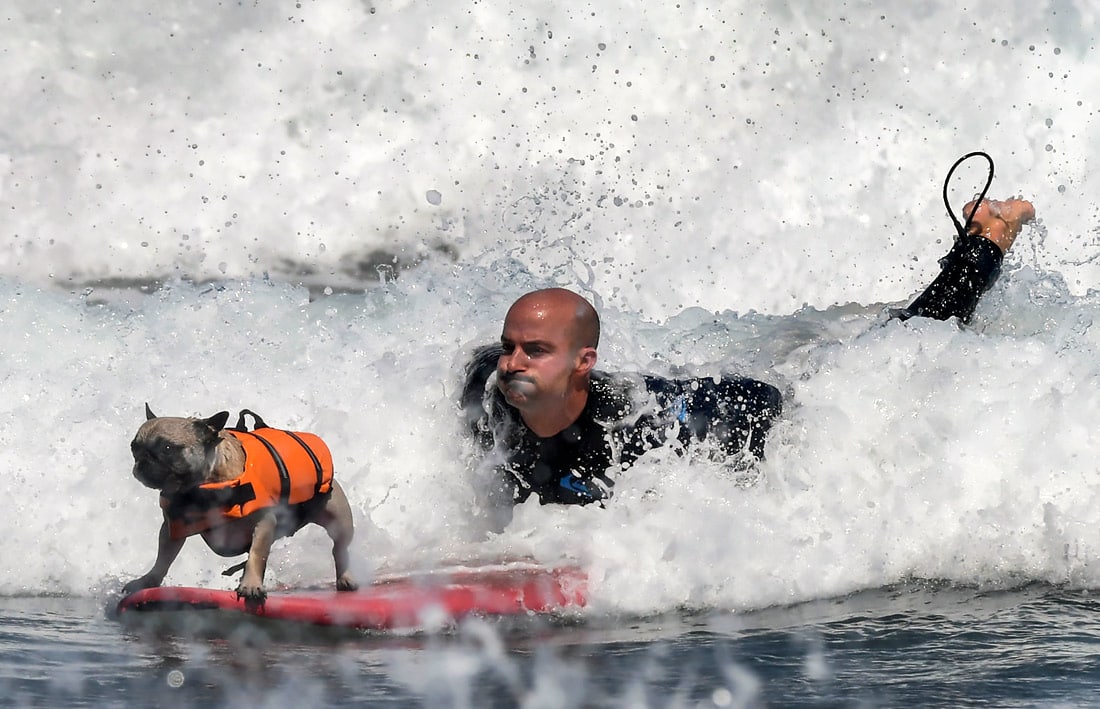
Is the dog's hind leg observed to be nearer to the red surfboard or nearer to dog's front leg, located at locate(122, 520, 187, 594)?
the red surfboard

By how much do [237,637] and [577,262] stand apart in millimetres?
5793

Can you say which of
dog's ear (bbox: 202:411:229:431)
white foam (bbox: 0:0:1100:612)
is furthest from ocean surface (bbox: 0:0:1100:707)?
dog's ear (bbox: 202:411:229:431)

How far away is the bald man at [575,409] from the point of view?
4258 millimetres

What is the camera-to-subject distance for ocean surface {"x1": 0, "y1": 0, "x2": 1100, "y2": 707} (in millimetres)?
3561

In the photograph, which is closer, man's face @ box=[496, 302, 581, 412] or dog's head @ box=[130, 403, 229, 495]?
dog's head @ box=[130, 403, 229, 495]

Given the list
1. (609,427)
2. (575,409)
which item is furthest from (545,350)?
(609,427)

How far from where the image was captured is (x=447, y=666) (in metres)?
3.37

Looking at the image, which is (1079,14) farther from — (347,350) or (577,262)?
(347,350)

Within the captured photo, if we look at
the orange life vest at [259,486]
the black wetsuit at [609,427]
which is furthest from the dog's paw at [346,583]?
the black wetsuit at [609,427]

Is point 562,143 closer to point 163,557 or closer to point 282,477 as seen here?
point 282,477

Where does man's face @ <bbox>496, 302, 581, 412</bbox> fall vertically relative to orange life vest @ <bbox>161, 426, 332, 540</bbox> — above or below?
above

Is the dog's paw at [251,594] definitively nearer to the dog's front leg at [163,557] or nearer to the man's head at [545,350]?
the dog's front leg at [163,557]

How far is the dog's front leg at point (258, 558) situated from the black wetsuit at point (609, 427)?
3.54 ft

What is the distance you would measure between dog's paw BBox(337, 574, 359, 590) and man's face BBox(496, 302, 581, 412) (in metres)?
0.77
